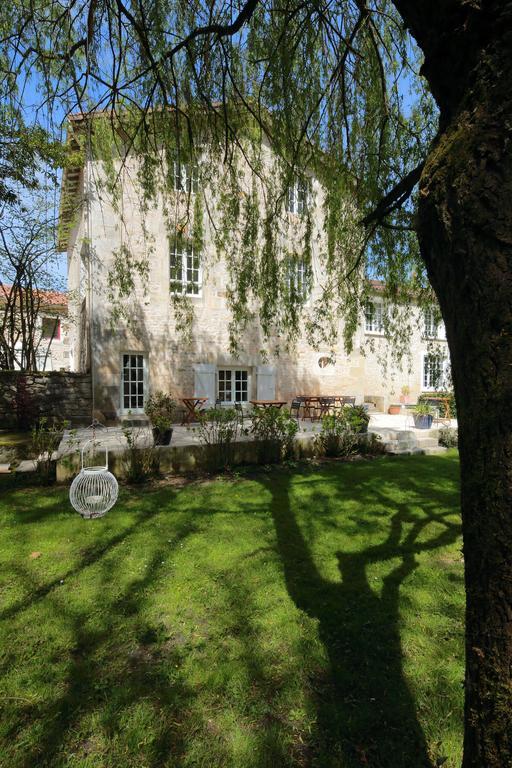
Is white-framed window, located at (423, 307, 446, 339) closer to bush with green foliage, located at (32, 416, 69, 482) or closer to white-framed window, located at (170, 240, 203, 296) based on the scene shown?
white-framed window, located at (170, 240, 203, 296)

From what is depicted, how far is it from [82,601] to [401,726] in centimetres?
241

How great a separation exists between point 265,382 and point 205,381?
2085mm

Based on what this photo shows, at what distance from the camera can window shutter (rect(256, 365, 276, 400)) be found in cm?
1404

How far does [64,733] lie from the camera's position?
2.16 meters

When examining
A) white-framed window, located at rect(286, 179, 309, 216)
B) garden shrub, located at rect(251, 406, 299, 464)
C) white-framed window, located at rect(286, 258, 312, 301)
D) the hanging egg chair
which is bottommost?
the hanging egg chair

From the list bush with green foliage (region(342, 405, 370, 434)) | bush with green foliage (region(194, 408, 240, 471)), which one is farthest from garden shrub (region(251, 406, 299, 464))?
bush with green foliage (region(342, 405, 370, 434))

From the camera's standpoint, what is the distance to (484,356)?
106cm

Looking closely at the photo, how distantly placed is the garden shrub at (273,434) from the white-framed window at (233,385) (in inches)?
219

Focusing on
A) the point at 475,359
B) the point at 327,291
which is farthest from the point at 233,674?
the point at 327,291

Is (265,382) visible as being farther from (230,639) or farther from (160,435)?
(230,639)

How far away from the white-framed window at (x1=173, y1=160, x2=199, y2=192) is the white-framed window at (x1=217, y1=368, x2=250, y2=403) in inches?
364

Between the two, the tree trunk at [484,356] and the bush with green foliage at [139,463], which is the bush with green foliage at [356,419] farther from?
the tree trunk at [484,356]

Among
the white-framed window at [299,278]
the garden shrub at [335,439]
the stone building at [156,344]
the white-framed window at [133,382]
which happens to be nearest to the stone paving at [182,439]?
the garden shrub at [335,439]

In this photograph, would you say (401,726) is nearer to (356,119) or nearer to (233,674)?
(233,674)
